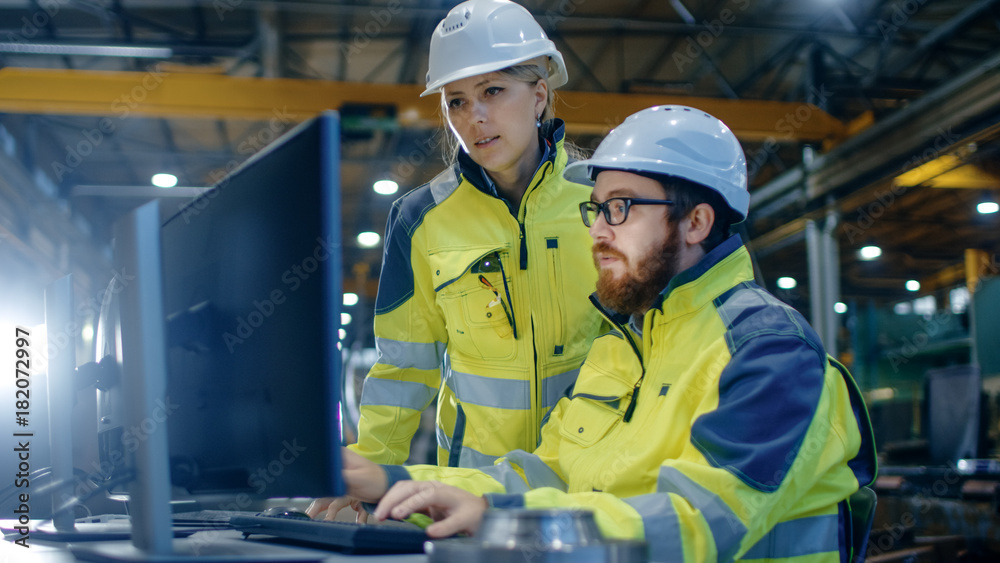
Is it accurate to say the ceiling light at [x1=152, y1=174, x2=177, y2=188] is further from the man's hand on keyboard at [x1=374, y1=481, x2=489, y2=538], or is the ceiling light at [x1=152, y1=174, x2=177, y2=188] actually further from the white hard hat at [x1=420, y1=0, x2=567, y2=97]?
the man's hand on keyboard at [x1=374, y1=481, x2=489, y2=538]

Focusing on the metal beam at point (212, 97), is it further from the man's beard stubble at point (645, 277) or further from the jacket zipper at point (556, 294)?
the man's beard stubble at point (645, 277)

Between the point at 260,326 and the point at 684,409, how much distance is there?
0.69 meters

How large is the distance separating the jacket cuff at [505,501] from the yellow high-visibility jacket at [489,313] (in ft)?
2.83

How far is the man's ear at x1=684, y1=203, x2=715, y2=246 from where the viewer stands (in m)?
1.56

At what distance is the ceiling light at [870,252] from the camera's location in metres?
14.9

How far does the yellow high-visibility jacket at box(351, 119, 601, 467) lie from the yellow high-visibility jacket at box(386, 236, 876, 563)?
349 mm

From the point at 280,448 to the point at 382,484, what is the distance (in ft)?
0.90

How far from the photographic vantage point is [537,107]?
2031 mm

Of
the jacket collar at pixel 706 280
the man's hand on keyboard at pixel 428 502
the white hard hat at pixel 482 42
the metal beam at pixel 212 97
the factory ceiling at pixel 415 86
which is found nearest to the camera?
the man's hand on keyboard at pixel 428 502

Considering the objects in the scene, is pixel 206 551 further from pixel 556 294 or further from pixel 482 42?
pixel 482 42

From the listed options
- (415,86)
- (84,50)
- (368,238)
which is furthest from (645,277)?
(368,238)

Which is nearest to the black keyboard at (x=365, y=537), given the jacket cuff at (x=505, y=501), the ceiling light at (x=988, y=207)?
the jacket cuff at (x=505, y=501)

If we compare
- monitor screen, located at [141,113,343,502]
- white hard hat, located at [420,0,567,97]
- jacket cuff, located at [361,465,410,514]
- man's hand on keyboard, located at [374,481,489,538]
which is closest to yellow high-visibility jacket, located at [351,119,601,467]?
white hard hat, located at [420,0,567,97]

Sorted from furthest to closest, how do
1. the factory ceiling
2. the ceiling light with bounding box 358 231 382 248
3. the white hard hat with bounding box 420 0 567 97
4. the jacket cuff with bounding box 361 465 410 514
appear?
the ceiling light with bounding box 358 231 382 248 → the factory ceiling → the white hard hat with bounding box 420 0 567 97 → the jacket cuff with bounding box 361 465 410 514
